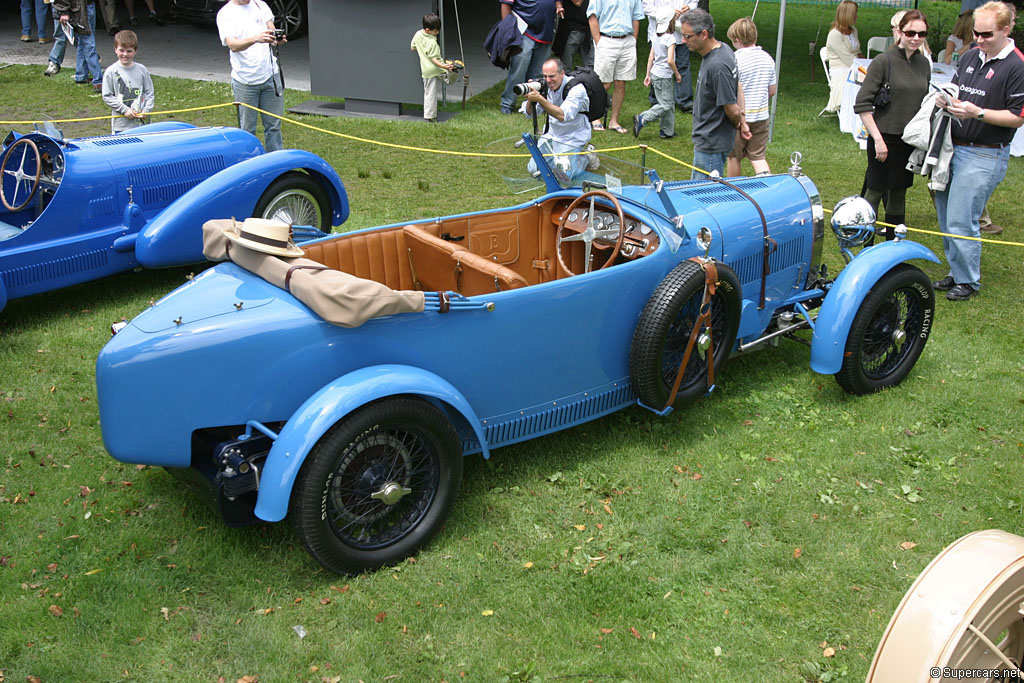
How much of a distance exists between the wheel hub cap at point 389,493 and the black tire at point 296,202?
3488 millimetres

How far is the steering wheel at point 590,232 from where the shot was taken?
15.7ft

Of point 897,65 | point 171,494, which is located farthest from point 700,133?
point 171,494

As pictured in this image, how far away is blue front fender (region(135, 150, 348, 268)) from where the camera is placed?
6.27 m

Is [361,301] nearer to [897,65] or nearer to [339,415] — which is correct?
[339,415]

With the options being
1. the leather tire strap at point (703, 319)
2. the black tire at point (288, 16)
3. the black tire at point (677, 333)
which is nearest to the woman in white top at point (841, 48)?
the black tire at point (677, 333)

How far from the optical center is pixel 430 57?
11.4 metres

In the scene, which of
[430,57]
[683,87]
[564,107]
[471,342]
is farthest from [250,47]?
[683,87]

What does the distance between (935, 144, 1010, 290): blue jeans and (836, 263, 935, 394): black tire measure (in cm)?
159

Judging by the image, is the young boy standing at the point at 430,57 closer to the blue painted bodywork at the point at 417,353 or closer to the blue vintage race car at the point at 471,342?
the blue vintage race car at the point at 471,342

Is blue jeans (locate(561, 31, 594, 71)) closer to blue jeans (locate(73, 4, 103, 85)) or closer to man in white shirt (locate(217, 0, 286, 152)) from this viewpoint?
man in white shirt (locate(217, 0, 286, 152))

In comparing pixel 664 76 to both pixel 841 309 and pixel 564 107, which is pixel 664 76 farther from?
pixel 841 309

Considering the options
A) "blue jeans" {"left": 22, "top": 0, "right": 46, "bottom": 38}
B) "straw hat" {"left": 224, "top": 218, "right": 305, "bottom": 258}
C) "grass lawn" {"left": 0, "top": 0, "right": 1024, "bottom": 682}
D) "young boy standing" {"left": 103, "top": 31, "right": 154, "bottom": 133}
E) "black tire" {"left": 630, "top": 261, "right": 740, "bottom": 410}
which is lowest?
"grass lawn" {"left": 0, "top": 0, "right": 1024, "bottom": 682}

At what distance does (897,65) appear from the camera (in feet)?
23.0

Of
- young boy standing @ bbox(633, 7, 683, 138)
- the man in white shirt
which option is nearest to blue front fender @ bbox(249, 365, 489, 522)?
the man in white shirt
